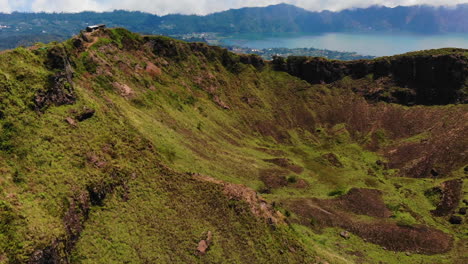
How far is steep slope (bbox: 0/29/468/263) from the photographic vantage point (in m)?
31.3

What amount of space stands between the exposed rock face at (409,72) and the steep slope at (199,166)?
7345 millimetres

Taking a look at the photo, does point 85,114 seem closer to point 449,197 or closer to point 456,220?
A: point 456,220

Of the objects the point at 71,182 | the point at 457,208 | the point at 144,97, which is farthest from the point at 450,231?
the point at 144,97

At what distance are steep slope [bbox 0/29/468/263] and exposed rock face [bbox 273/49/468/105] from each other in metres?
7.35

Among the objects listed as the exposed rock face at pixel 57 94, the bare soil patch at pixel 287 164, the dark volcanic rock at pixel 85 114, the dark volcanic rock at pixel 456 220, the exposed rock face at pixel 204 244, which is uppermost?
the exposed rock face at pixel 57 94

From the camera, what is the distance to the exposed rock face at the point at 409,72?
103 meters

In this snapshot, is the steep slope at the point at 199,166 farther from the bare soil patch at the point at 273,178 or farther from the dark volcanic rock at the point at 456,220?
the dark volcanic rock at the point at 456,220

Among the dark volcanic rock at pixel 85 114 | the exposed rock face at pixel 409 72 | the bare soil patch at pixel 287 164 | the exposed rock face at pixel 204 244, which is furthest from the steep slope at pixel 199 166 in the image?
the exposed rock face at pixel 409 72

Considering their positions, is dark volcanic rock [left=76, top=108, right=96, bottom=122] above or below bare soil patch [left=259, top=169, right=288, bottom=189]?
above

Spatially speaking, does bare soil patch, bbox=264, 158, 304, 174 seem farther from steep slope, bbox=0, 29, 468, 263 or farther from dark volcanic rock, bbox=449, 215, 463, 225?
dark volcanic rock, bbox=449, 215, 463, 225

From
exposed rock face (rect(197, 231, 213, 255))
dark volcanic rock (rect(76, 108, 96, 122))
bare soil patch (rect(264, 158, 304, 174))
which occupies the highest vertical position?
dark volcanic rock (rect(76, 108, 96, 122))

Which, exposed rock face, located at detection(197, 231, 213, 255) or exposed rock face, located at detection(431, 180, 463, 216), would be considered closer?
exposed rock face, located at detection(197, 231, 213, 255)

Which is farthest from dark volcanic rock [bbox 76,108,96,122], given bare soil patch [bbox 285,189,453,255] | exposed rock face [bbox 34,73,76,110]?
bare soil patch [bbox 285,189,453,255]

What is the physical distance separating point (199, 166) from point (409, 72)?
3671 inches
